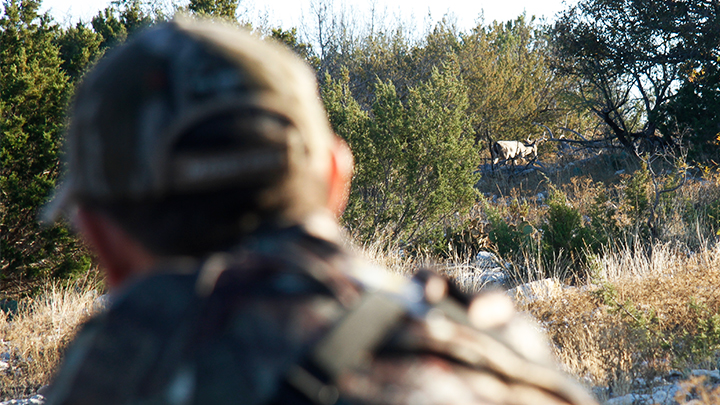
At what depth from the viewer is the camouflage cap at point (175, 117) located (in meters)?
0.68

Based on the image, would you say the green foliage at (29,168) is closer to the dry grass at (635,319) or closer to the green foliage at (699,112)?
the dry grass at (635,319)

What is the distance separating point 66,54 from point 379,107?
27.5 feet

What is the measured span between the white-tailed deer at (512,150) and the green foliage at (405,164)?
28.3 ft

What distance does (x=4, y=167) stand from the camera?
622 centimetres

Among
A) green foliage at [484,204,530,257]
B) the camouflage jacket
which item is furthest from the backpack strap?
green foliage at [484,204,530,257]

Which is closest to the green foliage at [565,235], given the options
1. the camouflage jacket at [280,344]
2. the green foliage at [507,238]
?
the green foliage at [507,238]

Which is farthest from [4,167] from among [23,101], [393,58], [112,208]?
[393,58]

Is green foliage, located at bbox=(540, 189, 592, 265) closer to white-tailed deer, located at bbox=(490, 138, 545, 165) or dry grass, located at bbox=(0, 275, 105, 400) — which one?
dry grass, located at bbox=(0, 275, 105, 400)

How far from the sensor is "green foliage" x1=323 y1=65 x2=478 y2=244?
7719mm

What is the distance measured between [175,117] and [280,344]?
0.30 meters

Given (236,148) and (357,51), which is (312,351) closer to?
(236,148)

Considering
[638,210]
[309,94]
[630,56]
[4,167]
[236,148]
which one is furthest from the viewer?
[630,56]

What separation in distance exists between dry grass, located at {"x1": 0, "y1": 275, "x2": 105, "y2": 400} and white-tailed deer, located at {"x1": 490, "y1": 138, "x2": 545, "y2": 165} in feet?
40.9

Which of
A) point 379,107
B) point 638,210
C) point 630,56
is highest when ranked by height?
point 630,56
